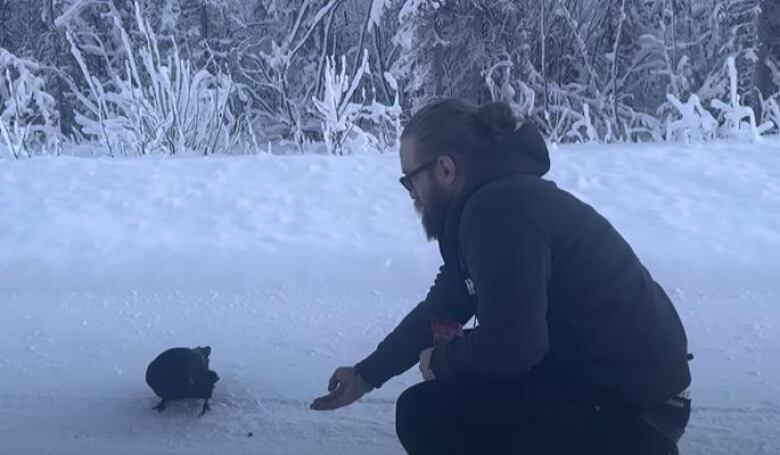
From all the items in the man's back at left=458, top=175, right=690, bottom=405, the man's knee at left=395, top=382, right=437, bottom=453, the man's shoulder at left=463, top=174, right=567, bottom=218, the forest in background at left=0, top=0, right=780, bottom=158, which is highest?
the man's shoulder at left=463, top=174, right=567, bottom=218

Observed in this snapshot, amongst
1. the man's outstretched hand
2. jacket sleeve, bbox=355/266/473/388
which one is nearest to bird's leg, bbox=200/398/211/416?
the man's outstretched hand

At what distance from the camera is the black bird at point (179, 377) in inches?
129

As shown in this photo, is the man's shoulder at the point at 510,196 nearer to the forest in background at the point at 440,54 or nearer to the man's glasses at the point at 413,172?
the man's glasses at the point at 413,172

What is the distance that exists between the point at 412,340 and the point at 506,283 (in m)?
0.58

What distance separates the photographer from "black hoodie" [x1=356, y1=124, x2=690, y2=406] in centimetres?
211

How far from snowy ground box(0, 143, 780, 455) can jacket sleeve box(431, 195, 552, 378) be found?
3.37 ft

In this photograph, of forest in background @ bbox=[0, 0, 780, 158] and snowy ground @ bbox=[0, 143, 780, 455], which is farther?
forest in background @ bbox=[0, 0, 780, 158]

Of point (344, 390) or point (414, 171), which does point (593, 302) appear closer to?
point (414, 171)

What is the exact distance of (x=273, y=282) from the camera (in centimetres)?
484

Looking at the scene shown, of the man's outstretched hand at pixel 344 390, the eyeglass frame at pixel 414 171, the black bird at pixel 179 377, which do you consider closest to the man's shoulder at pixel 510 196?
the eyeglass frame at pixel 414 171

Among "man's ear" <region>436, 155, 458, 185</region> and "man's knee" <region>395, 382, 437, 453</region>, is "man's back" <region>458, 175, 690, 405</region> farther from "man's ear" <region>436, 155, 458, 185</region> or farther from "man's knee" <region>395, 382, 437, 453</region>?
"man's knee" <region>395, 382, 437, 453</region>

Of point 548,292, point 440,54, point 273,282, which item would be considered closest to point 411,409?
point 548,292

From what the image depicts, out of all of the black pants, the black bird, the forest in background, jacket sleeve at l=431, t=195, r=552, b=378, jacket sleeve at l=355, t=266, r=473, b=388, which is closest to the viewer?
jacket sleeve at l=431, t=195, r=552, b=378

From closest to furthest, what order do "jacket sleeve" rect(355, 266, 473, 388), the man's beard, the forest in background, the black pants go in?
the black pants, the man's beard, "jacket sleeve" rect(355, 266, 473, 388), the forest in background
